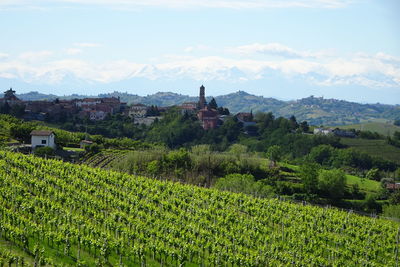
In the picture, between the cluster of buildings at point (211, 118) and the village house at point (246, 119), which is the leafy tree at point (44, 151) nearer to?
the cluster of buildings at point (211, 118)

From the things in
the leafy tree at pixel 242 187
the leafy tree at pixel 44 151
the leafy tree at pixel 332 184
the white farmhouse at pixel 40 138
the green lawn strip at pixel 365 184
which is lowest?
the green lawn strip at pixel 365 184

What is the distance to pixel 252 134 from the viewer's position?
102688mm

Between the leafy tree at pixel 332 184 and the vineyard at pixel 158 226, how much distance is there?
19.5 m

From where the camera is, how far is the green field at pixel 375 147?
89.4 metres

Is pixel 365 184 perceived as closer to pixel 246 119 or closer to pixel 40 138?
pixel 40 138

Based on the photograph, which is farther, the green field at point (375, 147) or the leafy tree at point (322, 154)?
the green field at point (375, 147)

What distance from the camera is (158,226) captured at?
25.9 m

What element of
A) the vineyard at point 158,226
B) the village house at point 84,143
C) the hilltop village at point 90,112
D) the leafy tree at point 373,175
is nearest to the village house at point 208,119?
the hilltop village at point 90,112

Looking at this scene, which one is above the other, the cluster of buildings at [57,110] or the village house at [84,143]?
the cluster of buildings at [57,110]

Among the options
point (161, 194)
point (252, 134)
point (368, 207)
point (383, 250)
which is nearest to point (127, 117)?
point (252, 134)

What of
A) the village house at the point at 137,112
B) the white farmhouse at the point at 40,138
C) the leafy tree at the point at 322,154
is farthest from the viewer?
the village house at the point at 137,112

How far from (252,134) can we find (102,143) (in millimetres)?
47318

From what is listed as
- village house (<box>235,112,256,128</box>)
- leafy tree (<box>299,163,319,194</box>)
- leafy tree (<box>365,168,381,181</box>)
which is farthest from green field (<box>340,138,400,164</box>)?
leafy tree (<box>299,163,319,194</box>)

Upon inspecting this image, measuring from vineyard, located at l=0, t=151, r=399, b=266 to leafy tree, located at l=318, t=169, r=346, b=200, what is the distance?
19.5m
